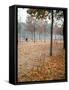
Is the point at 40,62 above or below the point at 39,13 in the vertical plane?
below

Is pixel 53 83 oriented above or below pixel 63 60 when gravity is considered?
below

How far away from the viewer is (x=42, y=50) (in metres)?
4.56

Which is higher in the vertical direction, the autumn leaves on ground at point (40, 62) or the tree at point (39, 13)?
the tree at point (39, 13)

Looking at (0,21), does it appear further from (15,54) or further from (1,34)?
(15,54)

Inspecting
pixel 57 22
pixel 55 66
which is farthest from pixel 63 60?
pixel 57 22

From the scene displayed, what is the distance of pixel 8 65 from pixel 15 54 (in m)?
0.33

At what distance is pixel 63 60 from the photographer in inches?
186

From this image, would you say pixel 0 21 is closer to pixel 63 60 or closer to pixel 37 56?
pixel 37 56

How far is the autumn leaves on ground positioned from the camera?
14.5 feet

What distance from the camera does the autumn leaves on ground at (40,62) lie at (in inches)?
173

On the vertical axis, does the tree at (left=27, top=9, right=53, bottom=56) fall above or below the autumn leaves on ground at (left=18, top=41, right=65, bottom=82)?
above

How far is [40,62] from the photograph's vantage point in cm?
454
